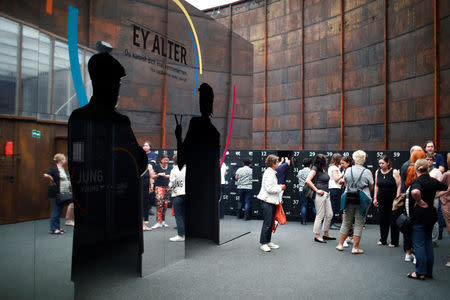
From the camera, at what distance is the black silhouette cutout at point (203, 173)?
5785 mm

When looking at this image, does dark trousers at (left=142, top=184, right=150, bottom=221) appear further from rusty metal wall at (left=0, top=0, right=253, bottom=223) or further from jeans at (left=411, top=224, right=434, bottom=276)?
jeans at (left=411, top=224, right=434, bottom=276)

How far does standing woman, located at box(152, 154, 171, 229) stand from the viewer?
179 inches

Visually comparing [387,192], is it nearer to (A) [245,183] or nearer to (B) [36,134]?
(A) [245,183]

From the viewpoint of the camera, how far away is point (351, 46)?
1192cm

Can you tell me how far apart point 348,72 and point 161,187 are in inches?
375

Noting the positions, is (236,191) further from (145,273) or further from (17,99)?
(17,99)

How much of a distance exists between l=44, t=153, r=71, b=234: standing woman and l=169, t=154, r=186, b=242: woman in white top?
2.06m

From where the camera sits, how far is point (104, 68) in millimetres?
3734

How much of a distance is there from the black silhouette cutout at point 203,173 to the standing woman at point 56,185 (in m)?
2.52

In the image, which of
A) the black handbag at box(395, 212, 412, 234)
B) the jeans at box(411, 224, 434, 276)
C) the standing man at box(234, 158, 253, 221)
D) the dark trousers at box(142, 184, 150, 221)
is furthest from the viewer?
the standing man at box(234, 158, 253, 221)

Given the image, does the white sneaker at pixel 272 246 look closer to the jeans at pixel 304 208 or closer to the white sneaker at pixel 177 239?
the white sneaker at pixel 177 239

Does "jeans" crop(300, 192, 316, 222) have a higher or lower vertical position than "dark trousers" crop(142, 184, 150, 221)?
lower

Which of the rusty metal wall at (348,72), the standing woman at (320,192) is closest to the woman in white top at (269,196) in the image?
the standing woman at (320,192)

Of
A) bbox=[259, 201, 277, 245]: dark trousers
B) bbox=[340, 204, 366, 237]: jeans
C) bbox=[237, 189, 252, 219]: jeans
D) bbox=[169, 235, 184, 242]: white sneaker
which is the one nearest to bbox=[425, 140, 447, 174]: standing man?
bbox=[340, 204, 366, 237]: jeans
